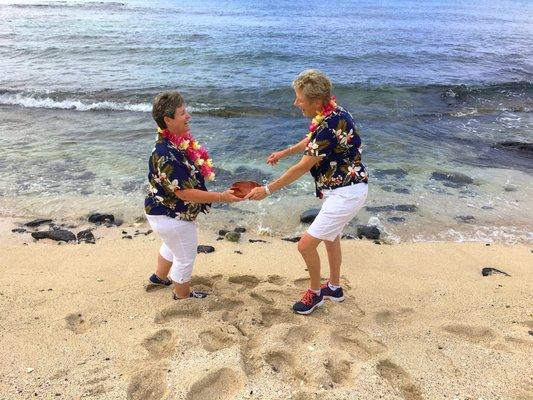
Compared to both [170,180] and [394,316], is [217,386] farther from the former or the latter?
[394,316]

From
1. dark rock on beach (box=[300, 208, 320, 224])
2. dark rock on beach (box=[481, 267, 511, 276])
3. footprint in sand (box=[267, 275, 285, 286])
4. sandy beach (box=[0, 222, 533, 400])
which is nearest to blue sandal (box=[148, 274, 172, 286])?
sandy beach (box=[0, 222, 533, 400])

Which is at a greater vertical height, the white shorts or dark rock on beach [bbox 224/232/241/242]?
the white shorts

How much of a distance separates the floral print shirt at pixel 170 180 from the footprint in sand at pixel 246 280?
3.84 ft

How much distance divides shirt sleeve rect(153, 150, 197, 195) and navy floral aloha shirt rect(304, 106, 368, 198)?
1.06 m

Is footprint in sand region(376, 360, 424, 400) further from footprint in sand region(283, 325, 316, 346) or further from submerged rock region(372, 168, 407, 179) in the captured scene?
submerged rock region(372, 168, 407, 179)

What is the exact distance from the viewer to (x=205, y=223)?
6816 millimetres

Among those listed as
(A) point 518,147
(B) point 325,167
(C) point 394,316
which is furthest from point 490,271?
(A) point 518,147

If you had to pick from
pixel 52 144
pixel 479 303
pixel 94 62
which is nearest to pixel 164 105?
pixel 479 303

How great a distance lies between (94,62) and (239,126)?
11310mm

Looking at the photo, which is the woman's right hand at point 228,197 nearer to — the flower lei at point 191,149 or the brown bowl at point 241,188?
the brown bowl at point 241,188

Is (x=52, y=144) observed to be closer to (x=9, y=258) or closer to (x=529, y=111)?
(x=9, y=258)

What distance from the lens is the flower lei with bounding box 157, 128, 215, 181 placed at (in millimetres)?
3697

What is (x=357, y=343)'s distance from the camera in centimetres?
371

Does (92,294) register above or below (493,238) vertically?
above
